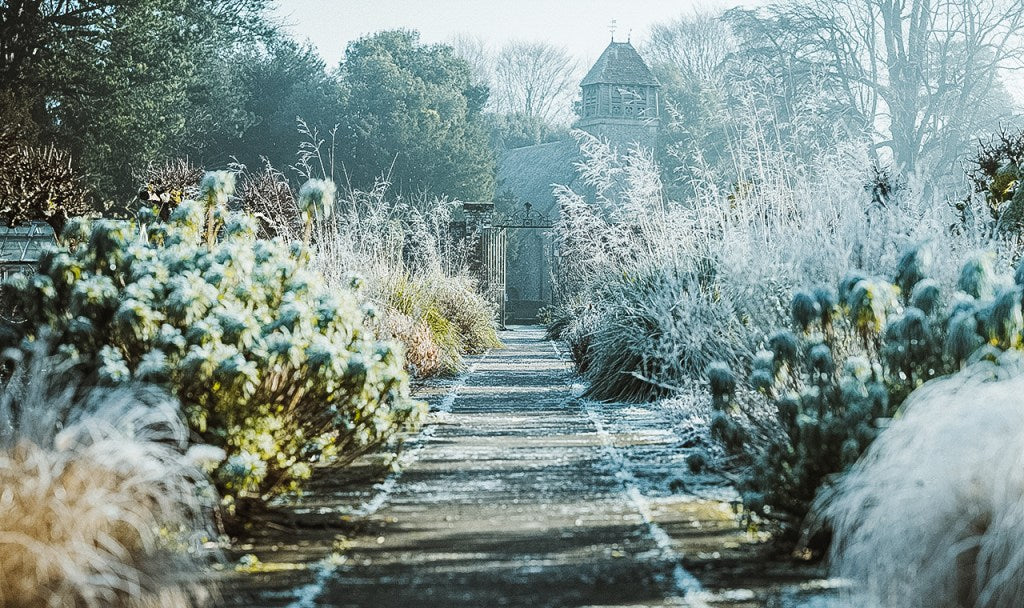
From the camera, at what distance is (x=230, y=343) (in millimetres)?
3432

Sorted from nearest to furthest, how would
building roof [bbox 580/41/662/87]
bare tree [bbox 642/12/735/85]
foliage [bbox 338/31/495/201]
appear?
foliage [bbox 338/31/495/201] → building roof [bbox 580/41/662/87] → bare tree [bbox 642/12/735/85]

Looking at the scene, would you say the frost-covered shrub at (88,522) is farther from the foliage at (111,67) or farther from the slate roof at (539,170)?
the slate roof at (539,170)

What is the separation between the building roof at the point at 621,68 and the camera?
1282 inches

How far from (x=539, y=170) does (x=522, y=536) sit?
3280 centimetres

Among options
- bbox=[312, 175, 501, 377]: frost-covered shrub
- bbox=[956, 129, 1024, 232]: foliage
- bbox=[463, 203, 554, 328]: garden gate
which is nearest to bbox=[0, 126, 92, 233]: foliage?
bbox=[312, 175, 501, 377]: frost-covered shrub

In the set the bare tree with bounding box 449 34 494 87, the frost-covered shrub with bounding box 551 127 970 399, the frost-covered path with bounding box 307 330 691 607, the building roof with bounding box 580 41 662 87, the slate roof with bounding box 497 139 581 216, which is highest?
the bare tree with bounding box 449 34 494 87

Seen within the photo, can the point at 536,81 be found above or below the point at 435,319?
above

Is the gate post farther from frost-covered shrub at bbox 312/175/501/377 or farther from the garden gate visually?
frost-covered shrub at bbox 312/175/501/377

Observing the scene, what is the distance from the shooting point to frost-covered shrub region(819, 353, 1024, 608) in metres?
2.17

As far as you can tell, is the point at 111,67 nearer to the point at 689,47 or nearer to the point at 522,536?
the point at 522,536

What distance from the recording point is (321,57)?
98.4 feet

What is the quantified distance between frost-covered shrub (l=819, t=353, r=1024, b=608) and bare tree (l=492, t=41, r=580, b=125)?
35.0 meters

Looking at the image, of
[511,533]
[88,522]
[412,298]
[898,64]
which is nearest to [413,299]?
[412,298]

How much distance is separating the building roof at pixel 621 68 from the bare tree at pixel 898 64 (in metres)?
8.33
